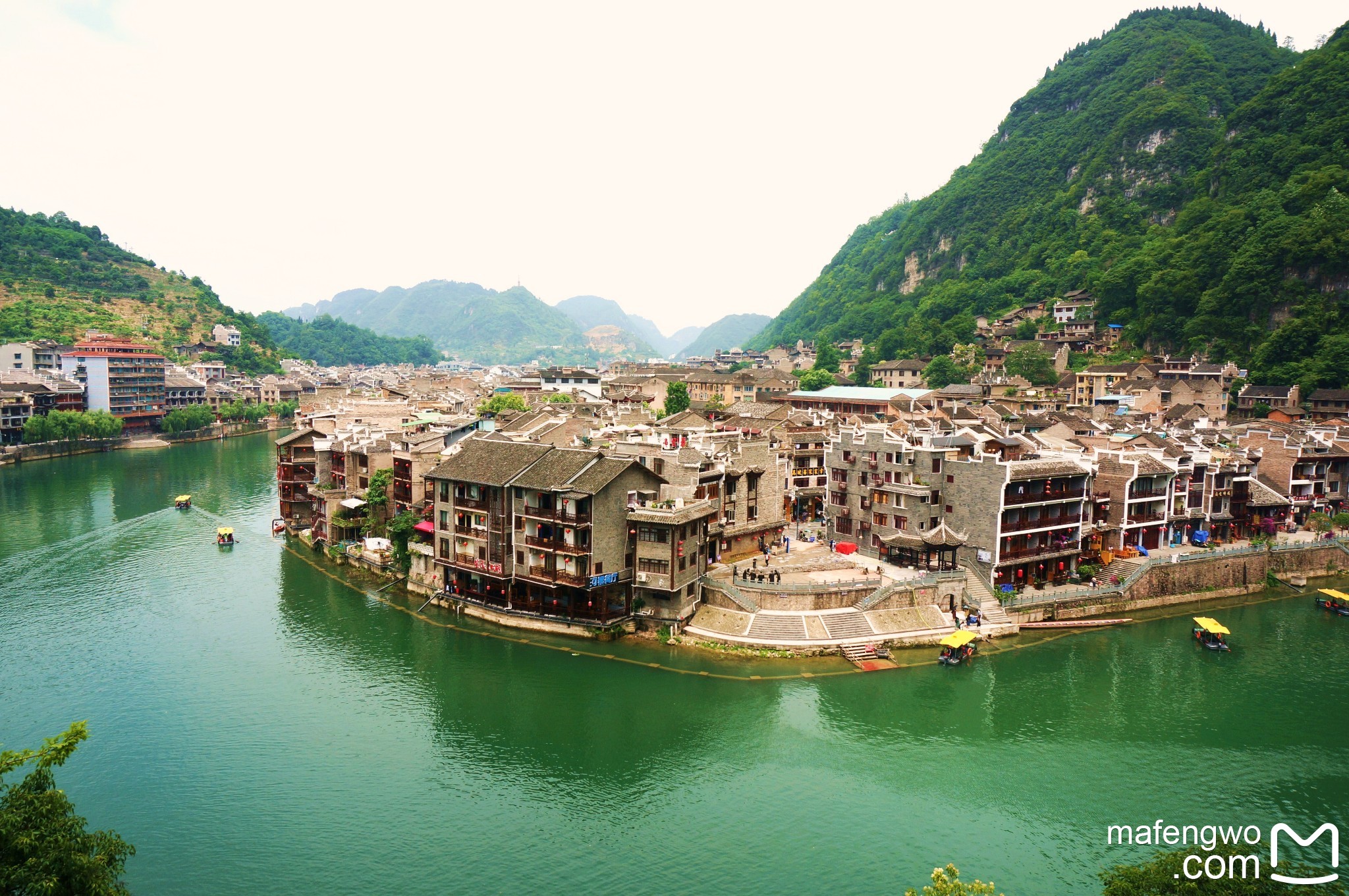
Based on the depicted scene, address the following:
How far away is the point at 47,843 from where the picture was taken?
13.6 m

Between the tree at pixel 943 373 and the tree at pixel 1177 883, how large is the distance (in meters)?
85.9

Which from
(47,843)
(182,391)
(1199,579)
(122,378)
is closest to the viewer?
(47,843)

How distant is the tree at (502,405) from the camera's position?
264ft

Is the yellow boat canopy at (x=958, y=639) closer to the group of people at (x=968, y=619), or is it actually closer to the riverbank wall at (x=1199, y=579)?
the group of people at (x=968, y=619)

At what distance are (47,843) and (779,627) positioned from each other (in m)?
24.4

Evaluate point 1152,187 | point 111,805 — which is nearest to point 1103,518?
point 111,805

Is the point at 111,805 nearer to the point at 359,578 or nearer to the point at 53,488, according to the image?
the point at 359,578

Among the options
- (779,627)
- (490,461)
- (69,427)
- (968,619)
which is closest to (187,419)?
(69,427)

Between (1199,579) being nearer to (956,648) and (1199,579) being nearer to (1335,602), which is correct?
(1335,602)

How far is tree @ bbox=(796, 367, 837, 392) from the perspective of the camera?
329 feet

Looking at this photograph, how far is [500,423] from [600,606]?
2630 centimetres

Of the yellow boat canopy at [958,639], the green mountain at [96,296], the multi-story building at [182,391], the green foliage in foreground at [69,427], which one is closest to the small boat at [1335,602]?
the yellow boat canopy at [958,639]

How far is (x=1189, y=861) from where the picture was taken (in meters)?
13.4

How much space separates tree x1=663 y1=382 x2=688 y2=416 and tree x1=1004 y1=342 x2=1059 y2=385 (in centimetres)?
3987
